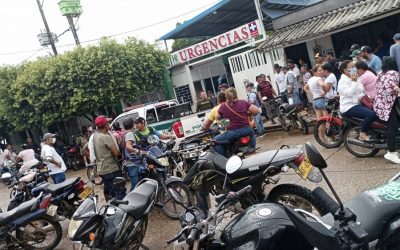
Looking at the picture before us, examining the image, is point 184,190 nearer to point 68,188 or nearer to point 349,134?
point 68,188

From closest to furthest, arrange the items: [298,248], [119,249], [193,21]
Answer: [298,248] → [119,249] → [193,21]

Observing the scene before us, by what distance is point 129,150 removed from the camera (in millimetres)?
5887

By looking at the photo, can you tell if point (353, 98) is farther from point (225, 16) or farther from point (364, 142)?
point (225, 16)

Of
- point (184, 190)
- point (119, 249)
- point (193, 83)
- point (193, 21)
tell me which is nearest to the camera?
point (119, 249)

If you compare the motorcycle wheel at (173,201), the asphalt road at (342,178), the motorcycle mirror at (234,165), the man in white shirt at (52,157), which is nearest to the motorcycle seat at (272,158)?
the motorcycle mirror at (234,165)

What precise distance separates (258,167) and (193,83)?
49.6 feet

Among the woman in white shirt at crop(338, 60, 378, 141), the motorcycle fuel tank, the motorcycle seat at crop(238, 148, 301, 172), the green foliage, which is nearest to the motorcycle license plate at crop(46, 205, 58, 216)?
the motorcycle seat at crop(238, 148, 301, 172)

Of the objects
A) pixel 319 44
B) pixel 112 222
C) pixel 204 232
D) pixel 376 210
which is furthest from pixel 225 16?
pixel 204 232

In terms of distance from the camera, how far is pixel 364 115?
18.4 ft

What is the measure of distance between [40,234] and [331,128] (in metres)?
5.23

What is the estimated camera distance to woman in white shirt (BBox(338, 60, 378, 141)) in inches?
220

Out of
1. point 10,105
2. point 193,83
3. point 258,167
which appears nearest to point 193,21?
point 193,83

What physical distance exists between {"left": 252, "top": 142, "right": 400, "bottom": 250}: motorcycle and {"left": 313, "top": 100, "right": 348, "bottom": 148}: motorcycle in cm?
440

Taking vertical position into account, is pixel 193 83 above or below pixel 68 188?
above
